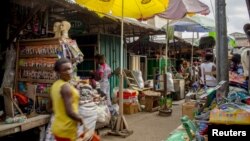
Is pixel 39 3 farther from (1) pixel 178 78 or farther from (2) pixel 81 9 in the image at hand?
(1) pixel 178 78

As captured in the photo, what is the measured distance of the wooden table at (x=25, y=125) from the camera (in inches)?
204

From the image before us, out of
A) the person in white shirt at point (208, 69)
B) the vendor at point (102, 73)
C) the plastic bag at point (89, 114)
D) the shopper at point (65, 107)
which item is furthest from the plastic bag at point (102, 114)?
the shopper at point (65, 107)

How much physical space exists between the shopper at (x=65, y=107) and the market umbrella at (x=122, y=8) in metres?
3.62

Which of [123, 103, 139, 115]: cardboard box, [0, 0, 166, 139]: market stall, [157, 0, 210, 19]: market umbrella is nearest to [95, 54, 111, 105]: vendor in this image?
[123, 103, 139, 115]: cardboard box

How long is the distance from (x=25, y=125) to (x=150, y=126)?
403 cm

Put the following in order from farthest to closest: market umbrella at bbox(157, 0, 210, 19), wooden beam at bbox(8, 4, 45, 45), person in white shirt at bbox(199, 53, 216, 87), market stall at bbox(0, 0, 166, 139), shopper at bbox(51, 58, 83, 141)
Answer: market umbrella at bbox(157, 0, 210, 19)
person in white shirt at bbox(199, 53, 216, 87)
wooden beam at bbox(8, 4, 45, 45)
market stall at bbox(0, 0, 166, 139)
shopper at bbox(51, 58, 83, 141)

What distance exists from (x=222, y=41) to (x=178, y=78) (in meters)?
11.4

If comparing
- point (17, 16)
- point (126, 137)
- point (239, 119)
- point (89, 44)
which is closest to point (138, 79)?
point (89, 44)

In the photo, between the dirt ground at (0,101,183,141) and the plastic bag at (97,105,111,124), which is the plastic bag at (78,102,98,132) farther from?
the dirt ground at (0,101,183,141)


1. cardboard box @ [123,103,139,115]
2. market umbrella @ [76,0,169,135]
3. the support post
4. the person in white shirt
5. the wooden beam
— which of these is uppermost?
market umbrella @ [76,0,169,135]

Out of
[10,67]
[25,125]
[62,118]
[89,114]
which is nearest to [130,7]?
[10,67]

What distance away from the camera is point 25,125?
5520 millimetres

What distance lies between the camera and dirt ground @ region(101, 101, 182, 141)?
7258 mm

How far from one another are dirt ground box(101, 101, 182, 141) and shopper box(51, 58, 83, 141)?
3.45 m
